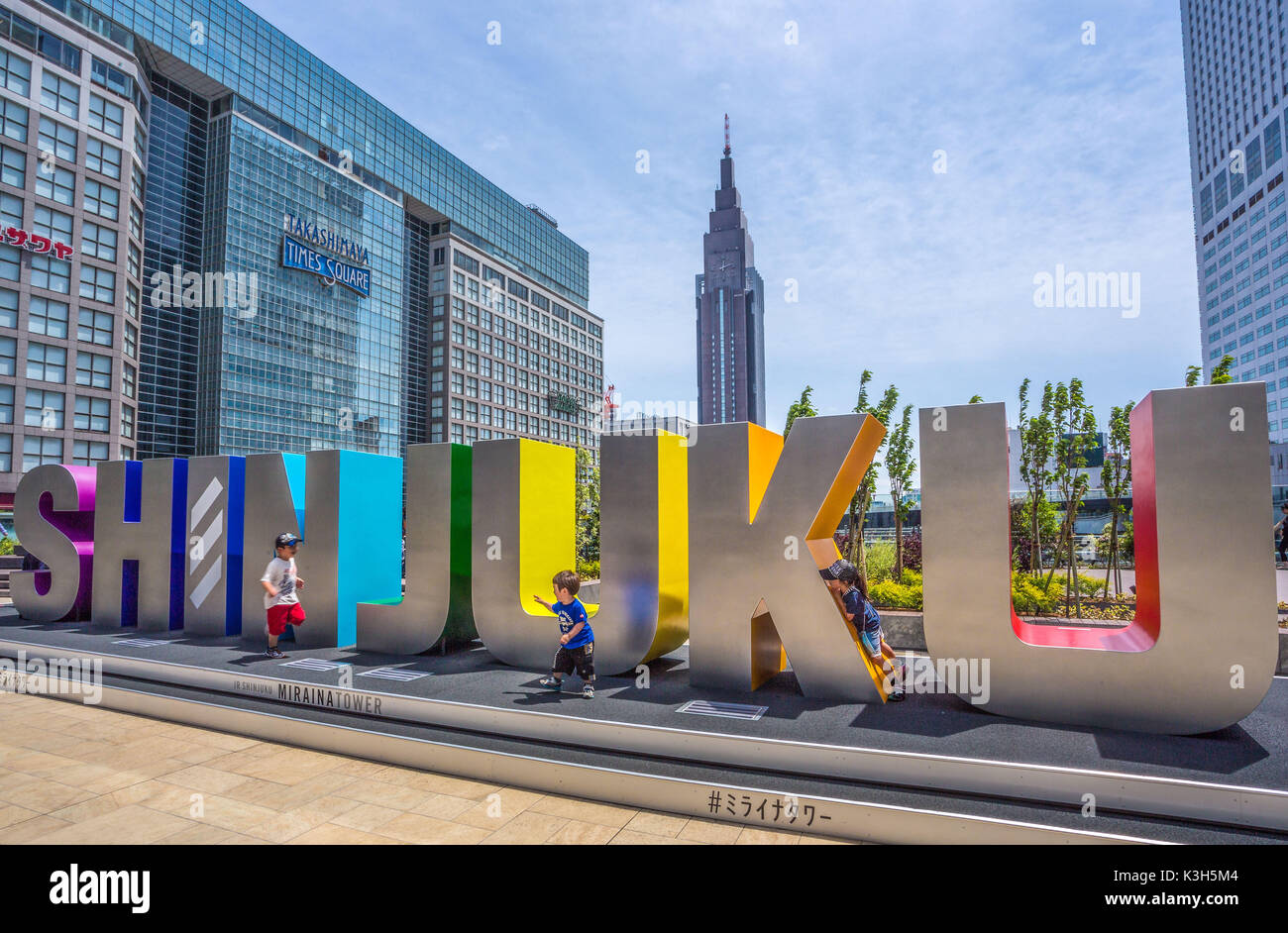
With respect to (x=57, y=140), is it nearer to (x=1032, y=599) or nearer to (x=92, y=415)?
(x=92, y=415)

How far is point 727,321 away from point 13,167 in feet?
492

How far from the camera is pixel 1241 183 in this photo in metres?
93.2

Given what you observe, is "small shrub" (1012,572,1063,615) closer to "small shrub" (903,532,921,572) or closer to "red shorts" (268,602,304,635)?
"small shrub" (903,532,921,572)

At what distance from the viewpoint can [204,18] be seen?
5538 cm

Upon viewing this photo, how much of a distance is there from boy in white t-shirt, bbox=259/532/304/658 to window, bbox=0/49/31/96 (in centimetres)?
4992

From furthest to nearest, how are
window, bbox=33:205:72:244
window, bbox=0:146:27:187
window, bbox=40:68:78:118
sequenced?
window, bbox=40:68:78:118
window, bbox=33:205:72:244
window, bbox=0:146:27:187

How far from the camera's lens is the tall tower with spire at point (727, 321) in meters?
173

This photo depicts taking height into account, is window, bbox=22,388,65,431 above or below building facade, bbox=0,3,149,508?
below

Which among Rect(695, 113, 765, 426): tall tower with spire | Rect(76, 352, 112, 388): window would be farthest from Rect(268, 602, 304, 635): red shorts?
Rect(695, 113, 765, 426): tall tower with spire

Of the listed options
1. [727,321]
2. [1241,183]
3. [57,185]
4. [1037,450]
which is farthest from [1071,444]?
[727,321]

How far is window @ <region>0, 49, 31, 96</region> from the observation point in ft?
133
